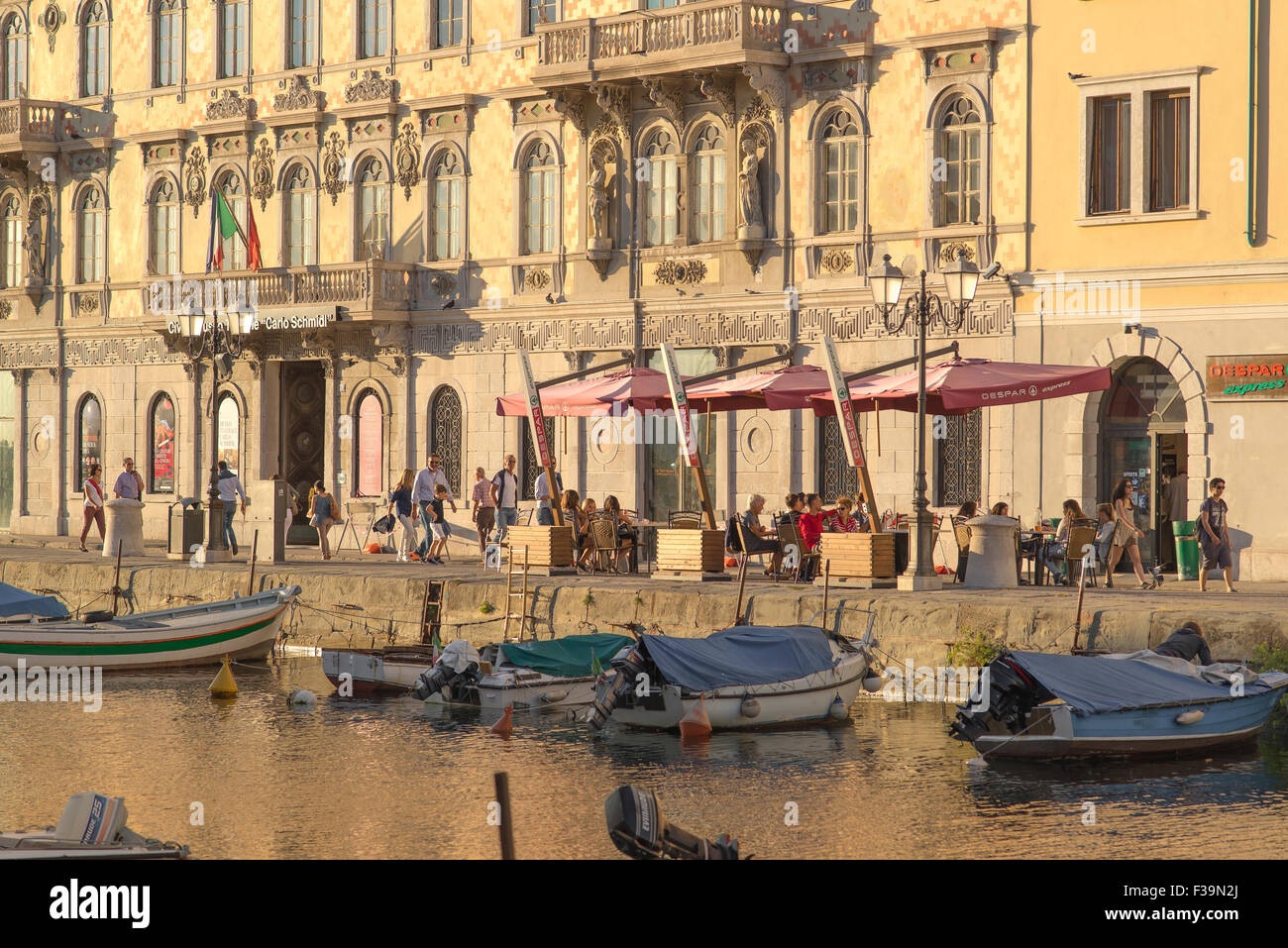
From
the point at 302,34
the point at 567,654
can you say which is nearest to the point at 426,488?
the point at 567,654

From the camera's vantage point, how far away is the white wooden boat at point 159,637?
26.8m

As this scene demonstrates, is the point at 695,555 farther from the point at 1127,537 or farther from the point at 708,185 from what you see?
the point at 708,185

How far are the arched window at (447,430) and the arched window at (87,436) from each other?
9722 mm

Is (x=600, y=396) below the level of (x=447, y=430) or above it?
above

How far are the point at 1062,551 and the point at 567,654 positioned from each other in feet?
24.3

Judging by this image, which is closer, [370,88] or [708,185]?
[708,185]

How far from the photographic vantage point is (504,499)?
110 feet

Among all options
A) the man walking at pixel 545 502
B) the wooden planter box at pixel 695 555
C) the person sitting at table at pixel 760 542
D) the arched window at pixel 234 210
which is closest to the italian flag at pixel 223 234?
the arched window at pixel 234 210

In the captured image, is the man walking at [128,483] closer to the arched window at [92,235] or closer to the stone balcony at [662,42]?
the arched window at [92,235]

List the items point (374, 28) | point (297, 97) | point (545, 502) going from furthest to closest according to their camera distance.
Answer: point (297, 97)
point (374, 28)
point (545, 502)

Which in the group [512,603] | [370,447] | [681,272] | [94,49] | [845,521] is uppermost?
[94,49]
